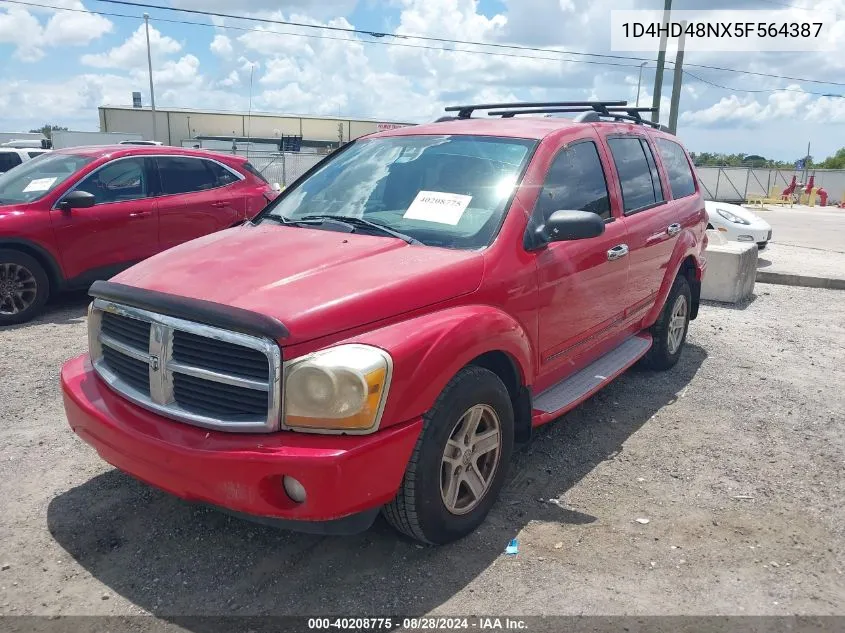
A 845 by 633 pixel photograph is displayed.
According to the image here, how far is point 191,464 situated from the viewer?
260 cm

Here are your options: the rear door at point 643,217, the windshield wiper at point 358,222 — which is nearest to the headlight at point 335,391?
the windshield wiper at point 358,222

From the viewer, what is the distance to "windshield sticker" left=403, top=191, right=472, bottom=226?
3.49 m

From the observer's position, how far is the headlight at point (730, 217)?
37.8ft

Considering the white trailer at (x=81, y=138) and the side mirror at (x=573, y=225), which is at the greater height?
the side mirror at (x=573, y=225)

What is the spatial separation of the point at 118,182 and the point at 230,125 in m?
44.8

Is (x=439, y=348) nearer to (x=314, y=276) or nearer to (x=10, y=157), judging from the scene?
(x=314, y=276)

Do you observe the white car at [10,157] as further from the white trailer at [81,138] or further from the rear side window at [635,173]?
the rear side window at [635,173]

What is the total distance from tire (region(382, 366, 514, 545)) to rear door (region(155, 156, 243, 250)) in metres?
5.38

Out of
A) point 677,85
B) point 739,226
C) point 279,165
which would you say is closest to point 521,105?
point 739,226

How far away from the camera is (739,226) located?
11383mm

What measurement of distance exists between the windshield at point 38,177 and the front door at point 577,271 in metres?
5.53

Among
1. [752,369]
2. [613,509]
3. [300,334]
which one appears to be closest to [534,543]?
[613,509]

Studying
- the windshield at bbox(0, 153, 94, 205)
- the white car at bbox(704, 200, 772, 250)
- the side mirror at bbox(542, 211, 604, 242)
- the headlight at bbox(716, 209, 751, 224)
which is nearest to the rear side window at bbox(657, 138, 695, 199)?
the side mirror at bbox(542, 211, 604, 242)

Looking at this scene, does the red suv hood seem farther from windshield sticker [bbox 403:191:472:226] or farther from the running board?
the running board
